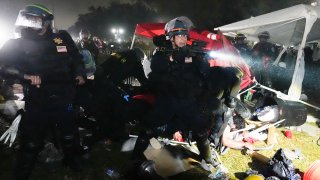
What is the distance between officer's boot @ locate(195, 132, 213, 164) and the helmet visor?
3.09m

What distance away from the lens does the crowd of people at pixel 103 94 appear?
13.2 ft

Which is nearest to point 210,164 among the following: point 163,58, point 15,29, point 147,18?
point 163,58

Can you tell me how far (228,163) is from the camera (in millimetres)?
5629

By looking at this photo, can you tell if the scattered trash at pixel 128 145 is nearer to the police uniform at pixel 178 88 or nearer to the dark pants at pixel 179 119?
the dark pants at pixel 179 119

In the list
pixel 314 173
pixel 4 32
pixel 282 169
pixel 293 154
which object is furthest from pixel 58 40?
pixel 4 32

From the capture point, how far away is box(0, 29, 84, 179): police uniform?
156 inches

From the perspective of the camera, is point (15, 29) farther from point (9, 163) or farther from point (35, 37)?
point (9, 163)

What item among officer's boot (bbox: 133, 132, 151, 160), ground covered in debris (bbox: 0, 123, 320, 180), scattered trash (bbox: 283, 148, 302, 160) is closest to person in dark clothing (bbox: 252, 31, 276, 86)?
ground covered in debris (bbox: 0, 123, 320, 180)

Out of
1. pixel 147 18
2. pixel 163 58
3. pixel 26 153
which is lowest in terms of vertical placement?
pixel 26 153

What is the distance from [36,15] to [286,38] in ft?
34.1

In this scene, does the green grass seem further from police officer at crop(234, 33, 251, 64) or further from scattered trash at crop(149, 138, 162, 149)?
police officer at crop(234, 33, 251, 64)

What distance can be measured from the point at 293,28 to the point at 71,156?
9.18 metres

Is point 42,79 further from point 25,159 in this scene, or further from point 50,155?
point 50,155

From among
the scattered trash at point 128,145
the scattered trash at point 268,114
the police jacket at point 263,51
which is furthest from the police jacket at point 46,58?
the police jacket at point 263,51
